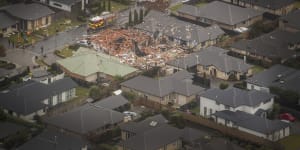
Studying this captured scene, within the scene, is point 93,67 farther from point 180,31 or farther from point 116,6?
point 116,6

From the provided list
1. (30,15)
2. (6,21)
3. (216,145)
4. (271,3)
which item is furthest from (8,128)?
(271,3)

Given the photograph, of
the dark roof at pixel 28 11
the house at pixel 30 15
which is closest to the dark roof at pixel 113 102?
the house at pixel 30 15

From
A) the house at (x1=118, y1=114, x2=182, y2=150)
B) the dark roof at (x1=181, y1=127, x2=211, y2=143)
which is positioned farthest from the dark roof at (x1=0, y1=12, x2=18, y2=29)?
the dark roof at (x1=181, y1=127, x2=211, y2=143)

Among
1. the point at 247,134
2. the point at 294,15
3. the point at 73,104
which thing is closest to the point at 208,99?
the point at 247,134

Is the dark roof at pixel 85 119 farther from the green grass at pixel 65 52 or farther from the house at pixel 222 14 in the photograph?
the house at pixel 222 14

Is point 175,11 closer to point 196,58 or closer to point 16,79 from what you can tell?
point 196,58
